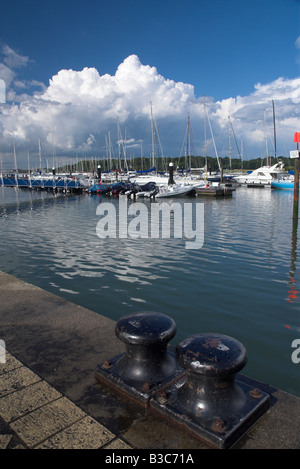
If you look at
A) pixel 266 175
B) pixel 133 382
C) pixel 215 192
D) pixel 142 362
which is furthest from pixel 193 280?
pixel 266 175

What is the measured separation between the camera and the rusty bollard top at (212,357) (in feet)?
9.82

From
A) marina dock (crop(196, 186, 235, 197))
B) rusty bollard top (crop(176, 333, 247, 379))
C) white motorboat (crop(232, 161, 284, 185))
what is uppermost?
white motorboat (crop(232, 161, 284, 185))

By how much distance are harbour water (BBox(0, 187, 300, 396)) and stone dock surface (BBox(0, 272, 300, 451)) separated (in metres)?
2.34

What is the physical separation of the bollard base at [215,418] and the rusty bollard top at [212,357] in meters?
0.35

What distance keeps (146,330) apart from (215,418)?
106 cm

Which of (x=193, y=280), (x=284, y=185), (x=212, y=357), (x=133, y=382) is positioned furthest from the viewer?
(x=284, y=185)

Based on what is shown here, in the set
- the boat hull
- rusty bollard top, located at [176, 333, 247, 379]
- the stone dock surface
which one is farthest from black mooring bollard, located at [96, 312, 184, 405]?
the boat hull

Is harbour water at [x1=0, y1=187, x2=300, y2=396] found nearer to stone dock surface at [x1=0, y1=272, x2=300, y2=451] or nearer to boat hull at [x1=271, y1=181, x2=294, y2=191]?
stone dock surface at [x1=0, y1=272, x2=300, y2=451]

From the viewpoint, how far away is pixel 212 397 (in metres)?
3.10

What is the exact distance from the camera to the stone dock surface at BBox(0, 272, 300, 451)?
9.43 feet

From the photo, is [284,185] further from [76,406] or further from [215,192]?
[76,406]

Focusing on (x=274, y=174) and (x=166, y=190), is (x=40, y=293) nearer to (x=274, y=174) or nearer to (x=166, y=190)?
(x=166, y=190)

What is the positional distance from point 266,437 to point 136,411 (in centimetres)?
117
